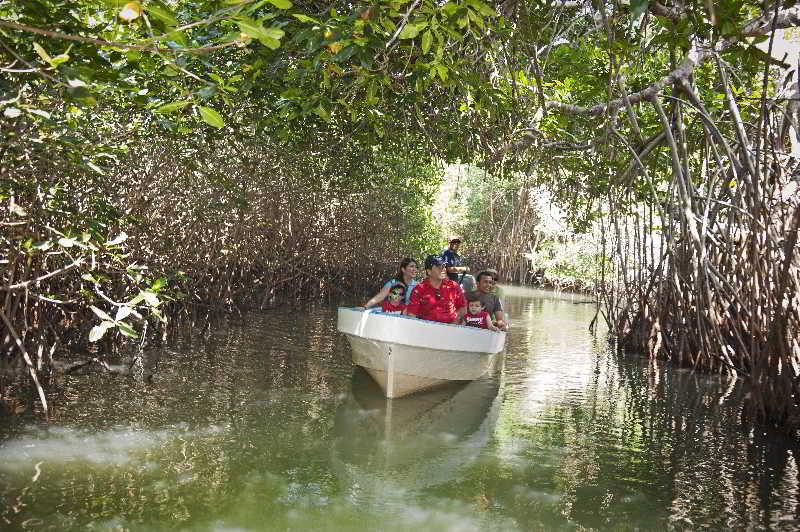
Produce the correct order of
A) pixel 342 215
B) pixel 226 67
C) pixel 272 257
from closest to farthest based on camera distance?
pixel 226 67, pixel 272 257, pixel 342 215

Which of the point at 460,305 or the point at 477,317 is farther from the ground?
the point at 460,305

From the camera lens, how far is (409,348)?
24.7ft

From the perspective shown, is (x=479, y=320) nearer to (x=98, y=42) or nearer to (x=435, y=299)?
(x=435, y=299)

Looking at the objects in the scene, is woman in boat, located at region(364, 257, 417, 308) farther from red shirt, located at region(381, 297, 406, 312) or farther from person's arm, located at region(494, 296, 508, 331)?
person's arm, located at region(494, 296, 508, 331)

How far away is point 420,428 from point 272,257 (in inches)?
359

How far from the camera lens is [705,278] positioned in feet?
27.7

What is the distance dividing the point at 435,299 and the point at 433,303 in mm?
52

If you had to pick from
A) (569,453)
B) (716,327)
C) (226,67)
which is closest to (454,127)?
(226,67)

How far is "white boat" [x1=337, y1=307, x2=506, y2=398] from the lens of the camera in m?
7.45

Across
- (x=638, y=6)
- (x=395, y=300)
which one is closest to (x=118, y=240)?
(x=638, y=6)

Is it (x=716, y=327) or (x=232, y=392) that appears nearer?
(x=232, y=392)

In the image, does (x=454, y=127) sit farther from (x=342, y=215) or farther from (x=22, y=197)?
(x=342, y=215)

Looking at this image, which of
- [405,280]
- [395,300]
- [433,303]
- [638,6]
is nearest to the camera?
[638,6]

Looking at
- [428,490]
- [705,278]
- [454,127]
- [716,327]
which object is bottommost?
[428,490]
